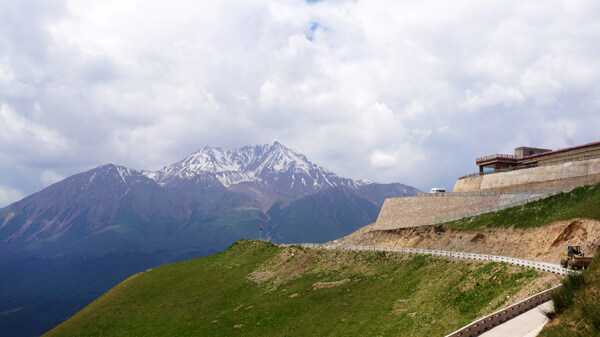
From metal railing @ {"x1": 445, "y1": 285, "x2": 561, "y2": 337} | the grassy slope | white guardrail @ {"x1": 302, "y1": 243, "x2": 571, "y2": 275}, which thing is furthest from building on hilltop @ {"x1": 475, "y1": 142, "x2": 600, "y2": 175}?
metal railing @ {"x1": 445, "y1": 285, "x2": 561, "y2": 337}

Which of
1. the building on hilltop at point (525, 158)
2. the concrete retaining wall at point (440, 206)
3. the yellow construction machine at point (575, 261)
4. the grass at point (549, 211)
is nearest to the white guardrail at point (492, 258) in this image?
the yellow construction machine at point (575, 261)

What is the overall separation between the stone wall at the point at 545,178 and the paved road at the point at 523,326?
146 ft

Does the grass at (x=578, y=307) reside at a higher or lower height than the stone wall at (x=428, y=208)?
lower

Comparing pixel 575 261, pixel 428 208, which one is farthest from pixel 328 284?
pixel 575 261

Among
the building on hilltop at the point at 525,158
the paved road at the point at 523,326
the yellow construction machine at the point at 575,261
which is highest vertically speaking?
the building on hilltop at the point at 525,158

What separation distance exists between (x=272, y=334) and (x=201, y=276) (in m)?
41.5

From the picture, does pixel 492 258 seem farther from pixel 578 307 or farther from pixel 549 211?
pixel 578 307

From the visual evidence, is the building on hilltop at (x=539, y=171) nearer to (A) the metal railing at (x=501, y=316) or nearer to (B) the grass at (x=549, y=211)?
(B) the grass at (x=549, y=211)

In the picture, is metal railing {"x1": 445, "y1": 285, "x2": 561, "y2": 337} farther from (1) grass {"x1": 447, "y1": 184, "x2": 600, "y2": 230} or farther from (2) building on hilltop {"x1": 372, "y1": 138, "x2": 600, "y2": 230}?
(2) building on hilltop {"x1": 372, "y1": 138, "x2": 600, "y2": 230}

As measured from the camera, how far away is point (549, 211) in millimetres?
56750

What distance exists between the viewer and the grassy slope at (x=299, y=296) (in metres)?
39.9

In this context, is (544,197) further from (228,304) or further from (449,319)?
(228,304)

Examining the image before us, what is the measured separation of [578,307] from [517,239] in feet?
116

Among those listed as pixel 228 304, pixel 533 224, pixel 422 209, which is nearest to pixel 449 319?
pixel 533 224
